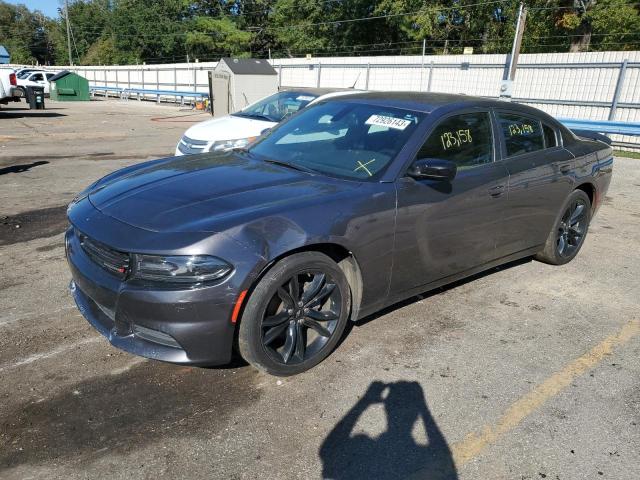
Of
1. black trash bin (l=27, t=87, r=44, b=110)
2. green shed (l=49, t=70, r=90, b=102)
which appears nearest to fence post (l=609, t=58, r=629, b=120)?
black trash bin (l=27, t=87, r=44, b=110)

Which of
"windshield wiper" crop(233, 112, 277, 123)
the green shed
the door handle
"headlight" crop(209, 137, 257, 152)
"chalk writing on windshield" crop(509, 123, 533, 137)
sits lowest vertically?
the green shed

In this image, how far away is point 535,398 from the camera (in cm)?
304

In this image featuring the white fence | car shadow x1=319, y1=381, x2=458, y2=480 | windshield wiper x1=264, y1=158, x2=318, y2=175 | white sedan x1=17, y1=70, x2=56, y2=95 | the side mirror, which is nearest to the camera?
car shadow x1=319, y1=381, x2=458, y2=480

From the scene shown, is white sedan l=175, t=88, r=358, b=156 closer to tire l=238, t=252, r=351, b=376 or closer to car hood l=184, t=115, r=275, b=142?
car hood l=184, t=115, r=275, b=142

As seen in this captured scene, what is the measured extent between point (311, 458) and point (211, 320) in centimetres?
85

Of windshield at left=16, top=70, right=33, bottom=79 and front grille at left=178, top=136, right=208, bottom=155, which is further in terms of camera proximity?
windshield at left=16, top=70, right=33, bottom=79

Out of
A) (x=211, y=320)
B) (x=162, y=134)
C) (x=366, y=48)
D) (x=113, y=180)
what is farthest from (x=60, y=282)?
(x=366, y=48)

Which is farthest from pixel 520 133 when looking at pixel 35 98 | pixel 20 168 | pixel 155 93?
pixel 155 93

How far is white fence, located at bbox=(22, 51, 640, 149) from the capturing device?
13.8 meters

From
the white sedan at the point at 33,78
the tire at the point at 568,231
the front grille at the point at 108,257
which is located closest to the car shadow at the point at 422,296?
the tire at the point at 568,231

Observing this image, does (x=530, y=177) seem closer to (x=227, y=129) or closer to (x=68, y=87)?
(x=227, y=129)

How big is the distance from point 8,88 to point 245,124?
14.1m

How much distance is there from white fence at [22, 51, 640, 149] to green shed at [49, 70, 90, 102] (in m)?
14.3

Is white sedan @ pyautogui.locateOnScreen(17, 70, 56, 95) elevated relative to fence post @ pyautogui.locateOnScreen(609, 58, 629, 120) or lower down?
lower down
